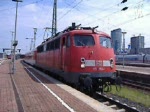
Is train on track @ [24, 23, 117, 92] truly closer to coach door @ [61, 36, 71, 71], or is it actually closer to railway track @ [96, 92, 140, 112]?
coach door @ [61, 36, 71, 71]

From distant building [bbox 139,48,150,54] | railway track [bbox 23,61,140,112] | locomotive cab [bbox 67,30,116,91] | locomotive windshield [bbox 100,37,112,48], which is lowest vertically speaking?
railway track [bbox 23,61,140,112]

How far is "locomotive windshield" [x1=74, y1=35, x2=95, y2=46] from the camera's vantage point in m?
17.6

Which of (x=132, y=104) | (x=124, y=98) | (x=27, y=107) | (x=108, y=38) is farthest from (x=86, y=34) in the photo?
(x=27, y=107)

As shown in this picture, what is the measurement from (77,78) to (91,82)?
3.22 ft

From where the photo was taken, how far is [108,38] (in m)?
18.3

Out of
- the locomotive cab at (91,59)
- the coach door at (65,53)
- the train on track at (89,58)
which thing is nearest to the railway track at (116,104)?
the train on track at (89,58)

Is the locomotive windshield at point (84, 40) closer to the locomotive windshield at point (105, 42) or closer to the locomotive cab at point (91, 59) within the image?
the locomotive cab at point (91, 59)

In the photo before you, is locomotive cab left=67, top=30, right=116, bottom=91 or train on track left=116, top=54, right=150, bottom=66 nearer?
locomotive cab left=67, top=30, right=116, bottom=91

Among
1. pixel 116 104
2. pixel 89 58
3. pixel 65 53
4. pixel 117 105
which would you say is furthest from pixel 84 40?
pixel 117 105

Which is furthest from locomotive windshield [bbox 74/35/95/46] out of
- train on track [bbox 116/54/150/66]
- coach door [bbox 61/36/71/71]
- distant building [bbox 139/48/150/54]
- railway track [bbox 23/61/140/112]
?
distant building [bbox 139/48/150/54]

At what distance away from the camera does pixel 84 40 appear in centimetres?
1773

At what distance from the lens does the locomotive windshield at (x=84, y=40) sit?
17591mm

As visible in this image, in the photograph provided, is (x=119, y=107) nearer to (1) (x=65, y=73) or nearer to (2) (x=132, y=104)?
(2) (x=132, y=104)

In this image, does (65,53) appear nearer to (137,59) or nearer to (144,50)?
(137,59)
